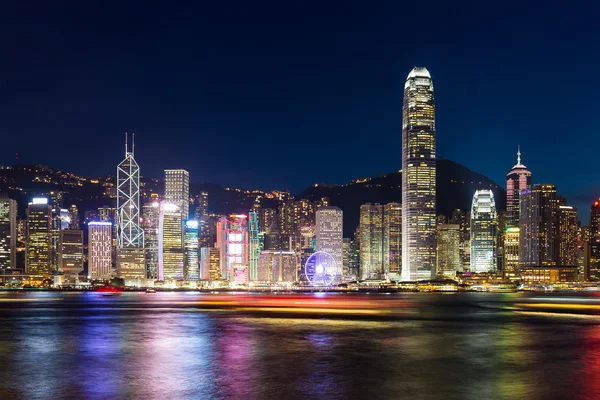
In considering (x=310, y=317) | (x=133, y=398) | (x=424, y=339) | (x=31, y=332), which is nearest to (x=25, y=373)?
Result: (x=133, y=398)

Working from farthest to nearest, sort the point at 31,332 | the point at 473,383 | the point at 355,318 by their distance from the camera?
the point at 355,318 → the point at 31,332 → the point at 473,383

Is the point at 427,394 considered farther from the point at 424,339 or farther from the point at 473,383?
the point at 424,339

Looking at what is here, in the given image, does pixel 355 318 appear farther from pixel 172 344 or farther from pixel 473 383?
pixel 473 383

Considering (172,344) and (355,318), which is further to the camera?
(355,318)

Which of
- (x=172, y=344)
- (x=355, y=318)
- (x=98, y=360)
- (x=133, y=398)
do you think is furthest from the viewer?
(x=355, y=318)

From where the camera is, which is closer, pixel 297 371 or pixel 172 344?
pixel 297 371

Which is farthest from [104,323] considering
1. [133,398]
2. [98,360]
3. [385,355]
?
[133,398]
